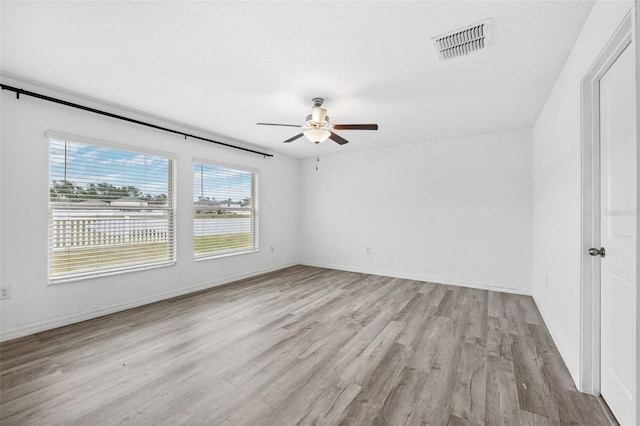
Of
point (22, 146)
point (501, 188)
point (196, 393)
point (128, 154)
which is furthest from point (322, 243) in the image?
point (22, 146)

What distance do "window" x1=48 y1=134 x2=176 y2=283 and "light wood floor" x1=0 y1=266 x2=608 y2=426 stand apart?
0.66 m

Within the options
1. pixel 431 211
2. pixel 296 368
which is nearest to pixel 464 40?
pixel 296 368

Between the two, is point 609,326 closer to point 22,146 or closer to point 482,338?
point 482,338

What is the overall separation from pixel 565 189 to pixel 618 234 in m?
0.80

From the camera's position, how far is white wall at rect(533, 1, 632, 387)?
1.72 meters

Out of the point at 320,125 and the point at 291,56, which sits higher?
the point at 291,56

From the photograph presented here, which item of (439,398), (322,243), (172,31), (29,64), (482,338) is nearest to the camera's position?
(439,398)

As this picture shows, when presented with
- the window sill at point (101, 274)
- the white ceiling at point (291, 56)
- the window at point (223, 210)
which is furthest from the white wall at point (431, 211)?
the window sill at point (101, 274)

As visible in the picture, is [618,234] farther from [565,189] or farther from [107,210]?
[107,210]

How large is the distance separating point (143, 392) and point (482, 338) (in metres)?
2.93

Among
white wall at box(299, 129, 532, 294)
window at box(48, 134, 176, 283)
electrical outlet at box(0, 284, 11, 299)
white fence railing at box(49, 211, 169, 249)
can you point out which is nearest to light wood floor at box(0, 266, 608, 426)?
electrical outlet at box(0, 284, 11, 299)

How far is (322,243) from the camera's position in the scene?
6.08 m

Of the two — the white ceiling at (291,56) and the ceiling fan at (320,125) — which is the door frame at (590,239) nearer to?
the white ceiling at (291,56)

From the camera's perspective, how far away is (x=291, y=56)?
7.23 ft
